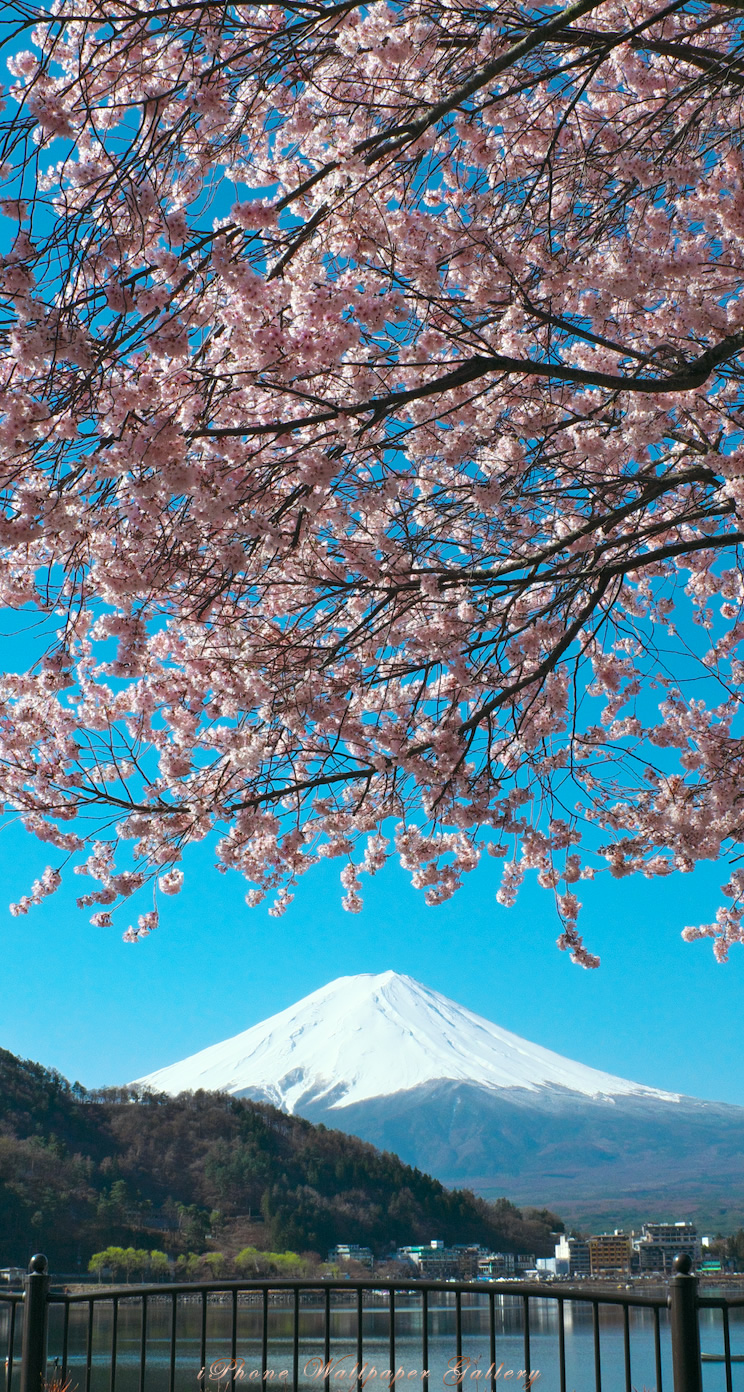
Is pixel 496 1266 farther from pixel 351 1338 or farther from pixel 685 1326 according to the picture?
pixel 685 1326

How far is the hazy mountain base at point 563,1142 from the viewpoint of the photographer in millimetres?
124938

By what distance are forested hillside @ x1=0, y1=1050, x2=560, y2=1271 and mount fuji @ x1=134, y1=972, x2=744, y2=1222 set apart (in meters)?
64.2

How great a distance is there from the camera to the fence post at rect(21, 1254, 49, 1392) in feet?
11.6

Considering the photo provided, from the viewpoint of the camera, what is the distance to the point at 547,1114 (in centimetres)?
15500

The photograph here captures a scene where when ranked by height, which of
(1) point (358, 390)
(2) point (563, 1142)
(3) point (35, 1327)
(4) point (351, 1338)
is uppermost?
(1) point (358, 390)

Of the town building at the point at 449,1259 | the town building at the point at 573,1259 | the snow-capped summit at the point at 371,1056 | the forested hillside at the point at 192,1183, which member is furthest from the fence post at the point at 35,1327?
the snow-capped summit at the point at 371,1056

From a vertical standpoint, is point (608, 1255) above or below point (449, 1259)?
above

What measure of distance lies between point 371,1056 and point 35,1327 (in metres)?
170

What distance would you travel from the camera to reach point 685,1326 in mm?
2969

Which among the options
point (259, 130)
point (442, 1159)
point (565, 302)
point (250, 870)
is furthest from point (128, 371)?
point (442, 1159)

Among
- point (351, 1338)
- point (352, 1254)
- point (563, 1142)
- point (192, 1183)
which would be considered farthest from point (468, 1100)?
point (351, 1338)

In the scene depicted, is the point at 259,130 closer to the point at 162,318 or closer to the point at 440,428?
the point at 162,318

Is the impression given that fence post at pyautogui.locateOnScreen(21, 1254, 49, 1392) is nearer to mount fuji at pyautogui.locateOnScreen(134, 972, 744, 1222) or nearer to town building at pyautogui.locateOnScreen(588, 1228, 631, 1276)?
town building at pyautogui.locateOnScreen(588, 1228, 631, 1276)

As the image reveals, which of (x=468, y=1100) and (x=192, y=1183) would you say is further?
(x=468, y=1100)
